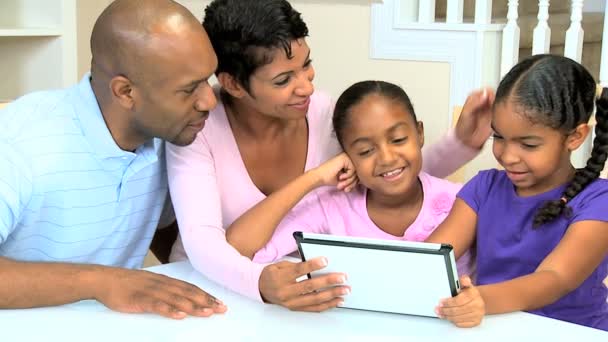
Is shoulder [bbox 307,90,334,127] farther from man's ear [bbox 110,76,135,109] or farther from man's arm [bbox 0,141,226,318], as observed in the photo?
man's arm [bbox 0,141,226,318]

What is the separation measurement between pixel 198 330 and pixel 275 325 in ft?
0.37

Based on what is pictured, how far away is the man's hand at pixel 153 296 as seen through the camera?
1275 millimetres

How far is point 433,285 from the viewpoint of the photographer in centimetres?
121

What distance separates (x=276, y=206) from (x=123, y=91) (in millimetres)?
359

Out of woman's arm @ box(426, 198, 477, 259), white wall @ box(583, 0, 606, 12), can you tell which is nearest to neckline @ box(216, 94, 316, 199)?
woman's arm @ box(426, 198, 477, 259)

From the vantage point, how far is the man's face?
143cm

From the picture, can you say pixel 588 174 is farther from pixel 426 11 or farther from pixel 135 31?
pixel 426 11

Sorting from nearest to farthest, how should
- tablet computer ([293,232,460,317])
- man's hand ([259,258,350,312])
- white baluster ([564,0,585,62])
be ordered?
1. tablet computer ([293,232,460,317])
2. man's hand ([259,258,350,312])
3. white baluster ([564,0,585,62])

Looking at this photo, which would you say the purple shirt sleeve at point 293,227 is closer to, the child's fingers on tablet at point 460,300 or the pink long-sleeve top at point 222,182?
the pink long-sleeve top at point 222,182

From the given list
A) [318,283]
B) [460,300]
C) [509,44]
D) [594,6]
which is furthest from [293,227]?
[594,6]

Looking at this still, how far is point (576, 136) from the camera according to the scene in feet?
4.66

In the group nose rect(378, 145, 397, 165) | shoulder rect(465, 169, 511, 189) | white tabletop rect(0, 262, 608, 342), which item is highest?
nose rect(378, 145, 397, 165)

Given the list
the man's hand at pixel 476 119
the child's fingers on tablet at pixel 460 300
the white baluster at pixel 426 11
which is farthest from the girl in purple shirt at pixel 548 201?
the white baluster at pixel 426 11

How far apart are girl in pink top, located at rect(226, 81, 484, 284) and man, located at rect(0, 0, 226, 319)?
0.75ft
